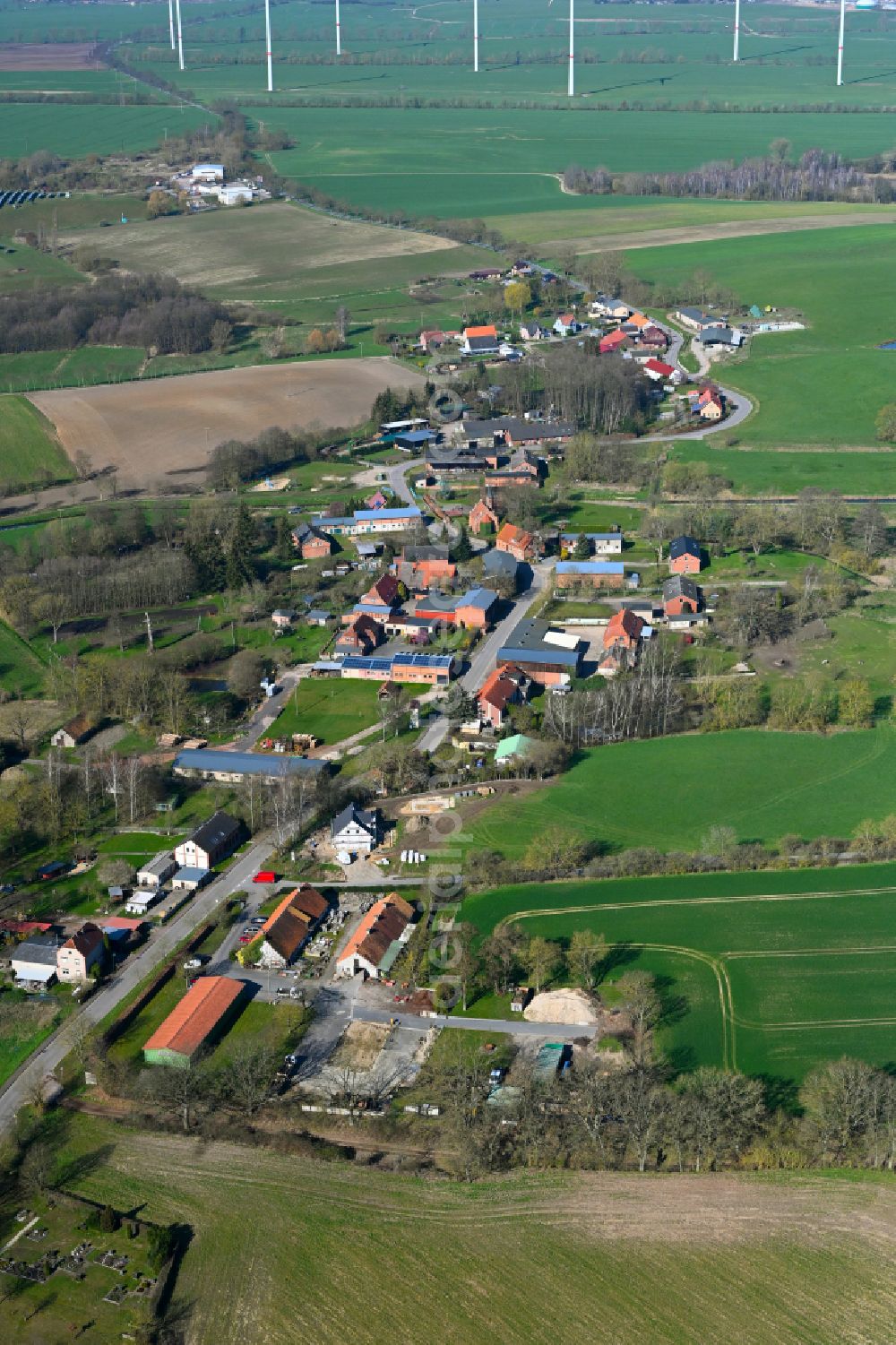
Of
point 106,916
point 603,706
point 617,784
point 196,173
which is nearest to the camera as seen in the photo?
point 106,916

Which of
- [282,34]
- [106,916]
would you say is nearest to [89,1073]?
[106,916]

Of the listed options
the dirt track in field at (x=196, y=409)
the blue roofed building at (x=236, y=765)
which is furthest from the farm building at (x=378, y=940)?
the dirt track in field at (x=196, y=409)

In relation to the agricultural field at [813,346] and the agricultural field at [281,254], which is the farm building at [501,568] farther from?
the agricultural field at [281,254]

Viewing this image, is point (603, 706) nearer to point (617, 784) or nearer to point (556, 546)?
point (617, 784)

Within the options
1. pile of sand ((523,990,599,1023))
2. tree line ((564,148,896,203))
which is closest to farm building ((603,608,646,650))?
pile of sand ((523,990,599,1023))

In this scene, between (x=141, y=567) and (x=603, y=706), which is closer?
(x=603, y=706)

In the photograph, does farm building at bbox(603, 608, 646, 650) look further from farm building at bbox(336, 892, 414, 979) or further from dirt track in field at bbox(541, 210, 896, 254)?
dirt track in field at bbox(541, 210, 896, 254)

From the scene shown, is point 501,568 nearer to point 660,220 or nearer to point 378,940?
point 378,940
